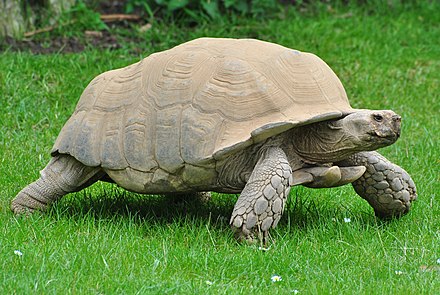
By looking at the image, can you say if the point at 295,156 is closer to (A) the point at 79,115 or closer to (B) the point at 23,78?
(A) the point at 79,115

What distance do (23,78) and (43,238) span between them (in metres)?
3.75

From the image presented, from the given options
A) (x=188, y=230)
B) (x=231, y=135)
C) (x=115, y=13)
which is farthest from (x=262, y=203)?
(x=115, y=13)

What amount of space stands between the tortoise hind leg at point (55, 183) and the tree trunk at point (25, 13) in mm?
3852

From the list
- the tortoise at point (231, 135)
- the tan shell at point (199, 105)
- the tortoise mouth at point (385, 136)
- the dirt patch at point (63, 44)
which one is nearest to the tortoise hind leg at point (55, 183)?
the tortoise at point (231, 135)

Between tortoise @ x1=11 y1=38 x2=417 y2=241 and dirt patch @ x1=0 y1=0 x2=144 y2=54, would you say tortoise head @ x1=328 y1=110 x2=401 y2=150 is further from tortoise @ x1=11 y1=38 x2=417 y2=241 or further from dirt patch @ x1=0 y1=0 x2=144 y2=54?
dirt patch @ x1=0 y1=0 x2=144 y2=54

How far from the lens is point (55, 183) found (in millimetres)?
5426

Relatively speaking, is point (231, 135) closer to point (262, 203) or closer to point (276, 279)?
point (262, 203)

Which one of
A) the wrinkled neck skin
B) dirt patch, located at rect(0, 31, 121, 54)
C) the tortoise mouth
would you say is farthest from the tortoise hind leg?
dirt patch, located at rect(0, 31, 121, 54)

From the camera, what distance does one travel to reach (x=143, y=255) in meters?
4.47

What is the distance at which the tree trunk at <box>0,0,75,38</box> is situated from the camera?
351 inches

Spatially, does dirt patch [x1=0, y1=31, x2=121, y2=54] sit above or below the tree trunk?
below

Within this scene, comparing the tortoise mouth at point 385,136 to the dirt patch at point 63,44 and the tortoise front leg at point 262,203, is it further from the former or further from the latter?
the dirt patch at point 63,44

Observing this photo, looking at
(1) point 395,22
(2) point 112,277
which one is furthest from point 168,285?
(1) point 395,22

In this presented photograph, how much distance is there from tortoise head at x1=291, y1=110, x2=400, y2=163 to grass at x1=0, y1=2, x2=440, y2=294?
1.38 feet
